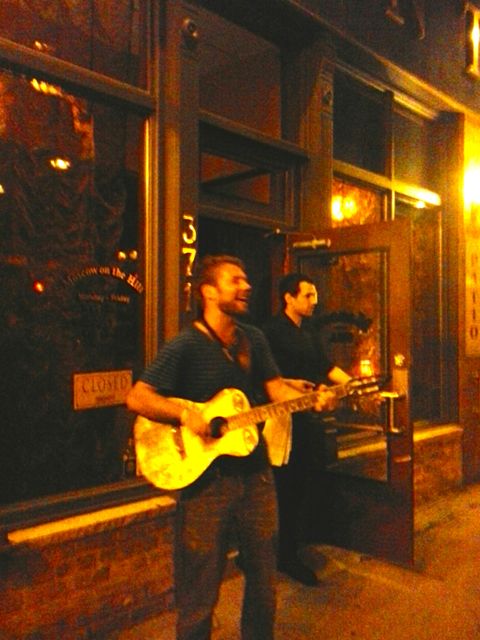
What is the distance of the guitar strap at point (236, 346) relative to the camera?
3.20 meters

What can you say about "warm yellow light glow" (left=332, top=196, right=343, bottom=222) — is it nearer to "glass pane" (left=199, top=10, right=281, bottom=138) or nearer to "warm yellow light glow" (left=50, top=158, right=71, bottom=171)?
"glass pane" (left=199, top=10, right=281, bottom=138)

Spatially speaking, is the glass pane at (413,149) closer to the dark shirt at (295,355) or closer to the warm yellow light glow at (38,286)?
the dark shirt at (295,355)

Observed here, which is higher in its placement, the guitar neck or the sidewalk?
the guitar neck

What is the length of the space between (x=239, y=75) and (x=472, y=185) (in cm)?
320

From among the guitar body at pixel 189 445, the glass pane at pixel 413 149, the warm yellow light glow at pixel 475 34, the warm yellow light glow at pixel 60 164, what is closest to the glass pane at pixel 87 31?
the warm yellow light glow at pixel 60 164

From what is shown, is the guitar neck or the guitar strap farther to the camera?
the guitar strap

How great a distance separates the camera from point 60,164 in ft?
13.5

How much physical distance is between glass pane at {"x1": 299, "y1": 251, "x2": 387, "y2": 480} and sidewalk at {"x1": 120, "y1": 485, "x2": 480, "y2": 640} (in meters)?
0.73

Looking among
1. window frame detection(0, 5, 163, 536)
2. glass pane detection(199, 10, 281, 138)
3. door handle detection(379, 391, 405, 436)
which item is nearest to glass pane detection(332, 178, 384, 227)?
glass pane detection(199, 10, 281, 138)

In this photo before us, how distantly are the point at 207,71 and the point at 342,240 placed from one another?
172 centimetres

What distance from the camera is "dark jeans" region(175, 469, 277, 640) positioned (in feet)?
9.87

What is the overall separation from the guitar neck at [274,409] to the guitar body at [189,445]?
0.03m

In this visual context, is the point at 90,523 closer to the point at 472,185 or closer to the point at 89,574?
the point at 89,574

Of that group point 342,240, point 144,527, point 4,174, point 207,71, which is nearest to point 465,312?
point 342,240
